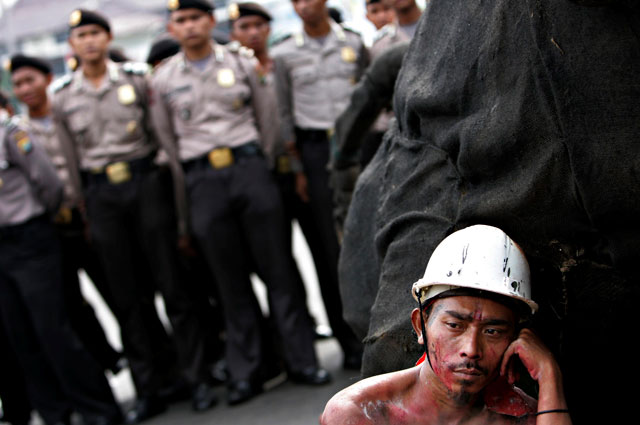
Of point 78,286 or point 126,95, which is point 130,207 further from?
point 78,286

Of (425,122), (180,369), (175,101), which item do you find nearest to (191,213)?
(175,101)

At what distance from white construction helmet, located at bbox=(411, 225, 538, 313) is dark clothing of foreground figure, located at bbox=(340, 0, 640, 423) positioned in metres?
0.18

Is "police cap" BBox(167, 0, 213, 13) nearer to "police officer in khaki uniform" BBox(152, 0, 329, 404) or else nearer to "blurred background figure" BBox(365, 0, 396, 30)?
"police officer in khaki uniform" BBox(152, 0, 329, 404)

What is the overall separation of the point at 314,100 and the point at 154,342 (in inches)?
68.4

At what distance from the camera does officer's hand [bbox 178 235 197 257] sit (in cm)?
539

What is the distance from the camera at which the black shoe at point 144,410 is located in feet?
17.6

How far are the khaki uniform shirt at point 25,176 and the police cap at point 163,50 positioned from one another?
160cm

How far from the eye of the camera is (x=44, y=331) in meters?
5.24

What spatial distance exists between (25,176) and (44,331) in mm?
878

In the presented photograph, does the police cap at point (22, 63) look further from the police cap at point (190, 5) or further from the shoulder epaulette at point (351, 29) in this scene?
the shoulder epaulette at point (351, 29)

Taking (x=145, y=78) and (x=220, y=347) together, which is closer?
(x=145, y=78)

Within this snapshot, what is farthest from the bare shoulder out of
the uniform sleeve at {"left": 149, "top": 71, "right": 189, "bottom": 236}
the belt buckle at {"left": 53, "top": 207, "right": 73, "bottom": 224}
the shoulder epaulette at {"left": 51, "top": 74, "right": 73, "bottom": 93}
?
the shoulder epaulette at {"left": 51, "top": 74, "right": 73, "bottom": 93}

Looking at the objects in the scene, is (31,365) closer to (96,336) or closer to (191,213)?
(96,336)

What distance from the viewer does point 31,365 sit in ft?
17.7
